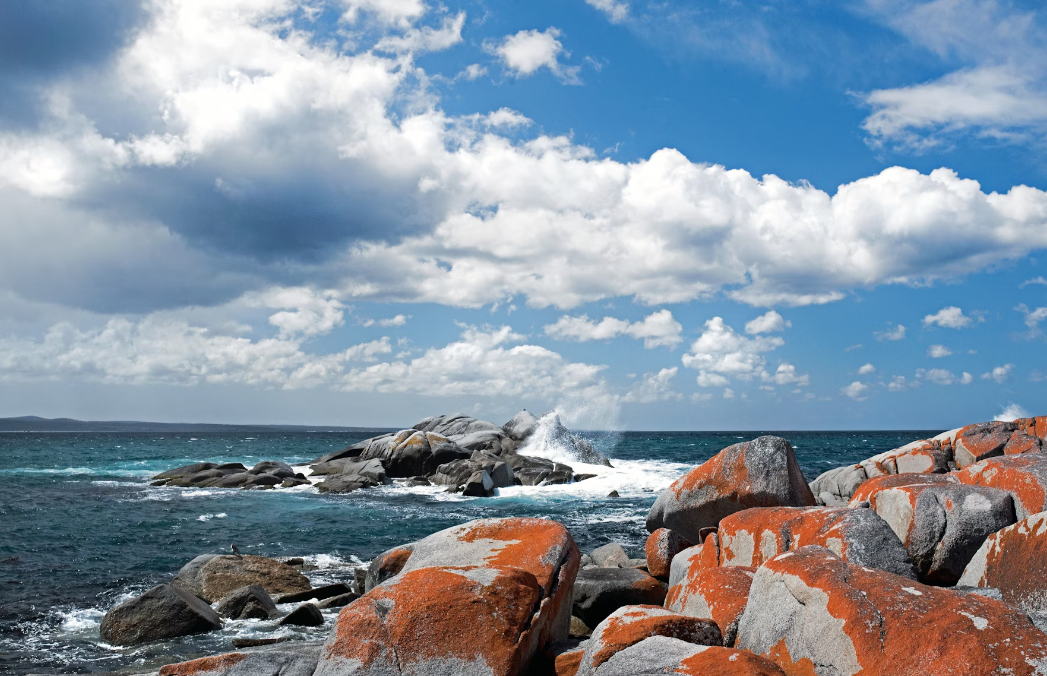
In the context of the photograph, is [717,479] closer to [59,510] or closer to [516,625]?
[516,625]

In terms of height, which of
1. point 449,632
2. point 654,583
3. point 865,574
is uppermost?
point 865,574

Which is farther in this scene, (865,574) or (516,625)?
(516,625)

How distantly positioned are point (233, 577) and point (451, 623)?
34.9 ft

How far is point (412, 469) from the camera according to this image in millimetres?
46812

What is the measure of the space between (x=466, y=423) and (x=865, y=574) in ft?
178

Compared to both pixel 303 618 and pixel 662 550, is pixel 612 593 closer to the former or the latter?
pixel 662 550

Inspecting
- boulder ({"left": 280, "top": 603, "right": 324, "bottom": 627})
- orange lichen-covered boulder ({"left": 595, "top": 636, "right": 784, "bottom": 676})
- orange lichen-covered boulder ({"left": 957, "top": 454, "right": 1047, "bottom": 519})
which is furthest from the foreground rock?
boulder ({"left": 280, "top": 603, "right": 324, "bottom": 627})

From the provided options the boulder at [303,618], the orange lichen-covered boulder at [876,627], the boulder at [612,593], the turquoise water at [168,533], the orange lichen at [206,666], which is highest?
the orange lichen-covered boulder at [876,627]

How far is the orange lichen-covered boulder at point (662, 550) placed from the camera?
1276cm

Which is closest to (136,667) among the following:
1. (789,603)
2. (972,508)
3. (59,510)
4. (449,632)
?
(449,632)

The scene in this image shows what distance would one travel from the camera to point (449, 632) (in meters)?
7.10

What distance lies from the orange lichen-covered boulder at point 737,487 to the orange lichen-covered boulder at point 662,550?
984 millimetres

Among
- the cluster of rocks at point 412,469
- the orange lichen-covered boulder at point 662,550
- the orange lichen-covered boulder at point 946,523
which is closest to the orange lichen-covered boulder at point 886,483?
the orange lichen-covered boulder at point 946,523

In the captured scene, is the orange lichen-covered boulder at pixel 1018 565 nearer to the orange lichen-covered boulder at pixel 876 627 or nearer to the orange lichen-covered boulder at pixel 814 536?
the orange lichen-covered boulder at pixel 814 536
